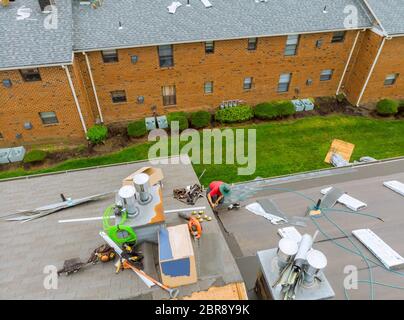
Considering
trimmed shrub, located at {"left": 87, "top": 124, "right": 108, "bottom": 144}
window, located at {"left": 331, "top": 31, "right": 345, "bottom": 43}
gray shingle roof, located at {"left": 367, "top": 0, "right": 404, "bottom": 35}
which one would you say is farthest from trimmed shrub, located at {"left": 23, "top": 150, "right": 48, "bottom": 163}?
gray shingle roof, located at {"left": 367, "top": 0, "right": 404, "bottom": 35}

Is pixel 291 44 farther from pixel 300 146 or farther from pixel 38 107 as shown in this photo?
pixel 38 107

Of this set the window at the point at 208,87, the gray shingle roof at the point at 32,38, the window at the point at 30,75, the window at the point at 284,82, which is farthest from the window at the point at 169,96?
the window at the point at 284,82

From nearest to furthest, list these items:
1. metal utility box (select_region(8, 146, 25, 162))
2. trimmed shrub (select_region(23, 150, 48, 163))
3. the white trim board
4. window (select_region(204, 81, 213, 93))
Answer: the white trim board < trimmed shrub (select_region(23, 150, 48, 163)) < metal utility box (select_region(8, 146, 25, 162)) < window (select_region(204, 81, 213, 93))

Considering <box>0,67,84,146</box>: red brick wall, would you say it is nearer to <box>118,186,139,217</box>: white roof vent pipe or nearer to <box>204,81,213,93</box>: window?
<box>204,81,213,93</box>: window

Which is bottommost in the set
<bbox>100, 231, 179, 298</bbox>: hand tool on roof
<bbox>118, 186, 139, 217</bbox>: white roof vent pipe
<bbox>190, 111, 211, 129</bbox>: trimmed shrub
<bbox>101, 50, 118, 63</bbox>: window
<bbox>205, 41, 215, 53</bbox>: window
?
<bbox>190, 111, 211, 129</bbox>: trimmed shrub
